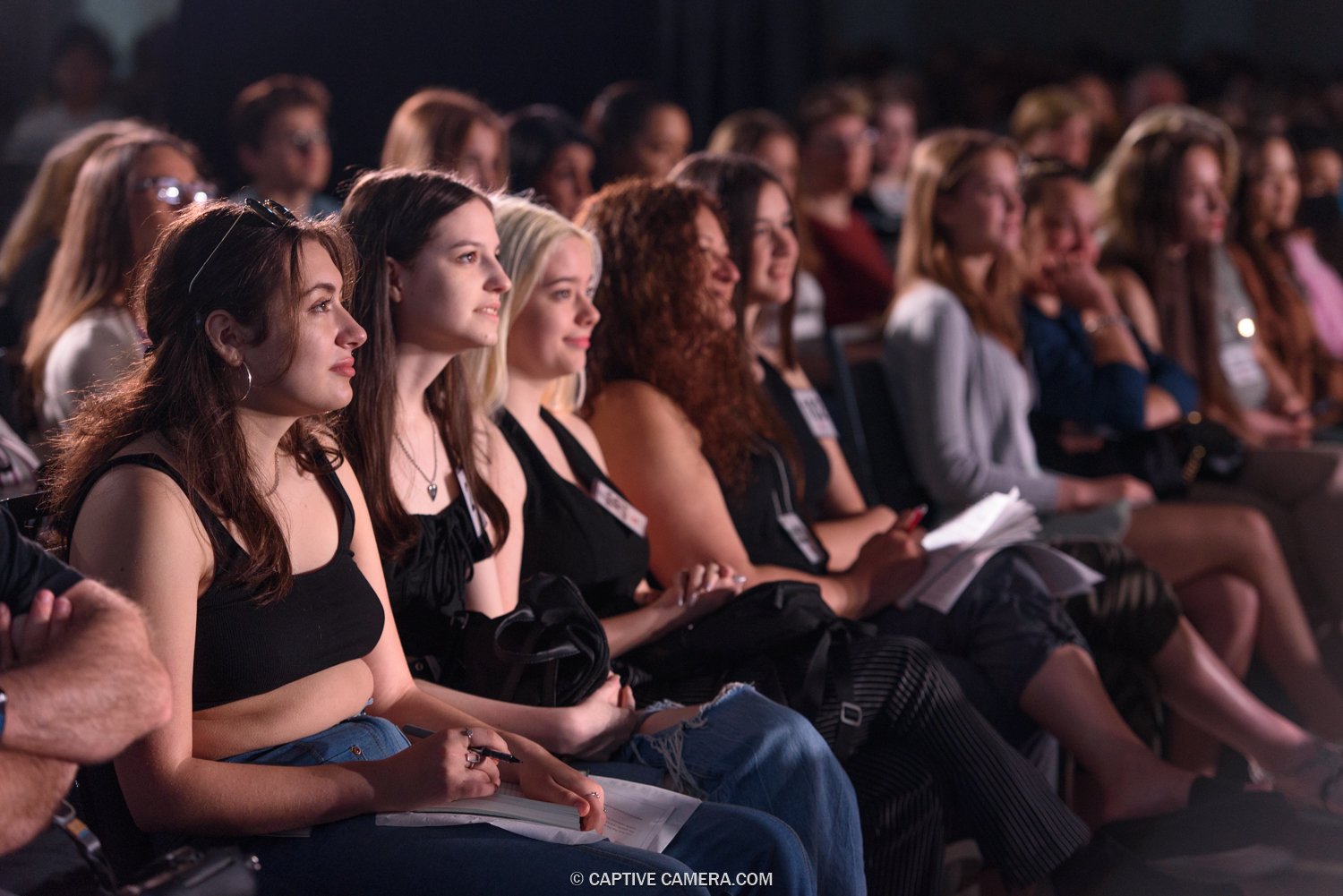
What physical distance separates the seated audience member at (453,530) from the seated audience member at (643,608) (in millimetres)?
113

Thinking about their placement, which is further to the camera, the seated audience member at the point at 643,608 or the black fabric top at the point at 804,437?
the black fabric top at the point at 804,437

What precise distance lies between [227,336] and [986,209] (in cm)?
215

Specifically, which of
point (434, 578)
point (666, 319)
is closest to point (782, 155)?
point (666, 319)

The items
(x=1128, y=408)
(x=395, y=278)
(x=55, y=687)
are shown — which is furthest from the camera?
(x=1128, y=408)

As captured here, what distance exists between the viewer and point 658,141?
4.30 meters

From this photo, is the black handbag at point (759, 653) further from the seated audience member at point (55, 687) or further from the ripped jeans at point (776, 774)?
the seated audience member at point (55, 687)

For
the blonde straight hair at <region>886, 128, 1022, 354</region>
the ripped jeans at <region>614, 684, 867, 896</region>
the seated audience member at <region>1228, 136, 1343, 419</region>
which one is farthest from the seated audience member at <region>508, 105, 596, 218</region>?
the ripped jeans at <region>614, 684, 867, 896</region>

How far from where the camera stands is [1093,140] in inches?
255

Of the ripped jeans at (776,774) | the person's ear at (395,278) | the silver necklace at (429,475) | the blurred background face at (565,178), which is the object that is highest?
the person's ear at (395,278)

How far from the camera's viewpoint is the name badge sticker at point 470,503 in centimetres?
200

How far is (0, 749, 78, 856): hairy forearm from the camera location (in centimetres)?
127

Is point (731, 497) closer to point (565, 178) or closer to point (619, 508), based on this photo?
point (619, 508)

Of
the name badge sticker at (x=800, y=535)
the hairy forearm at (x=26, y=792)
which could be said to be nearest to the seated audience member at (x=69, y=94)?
the name badge sticker at (x=800, y=535)

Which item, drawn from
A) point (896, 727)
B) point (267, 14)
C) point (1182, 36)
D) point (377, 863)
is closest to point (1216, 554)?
point (896, 727)
